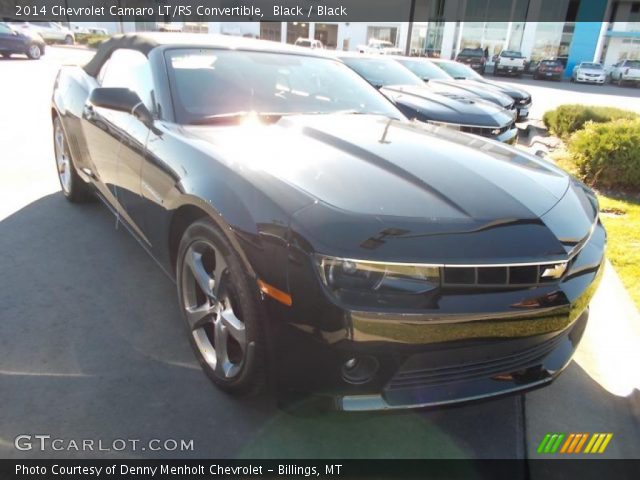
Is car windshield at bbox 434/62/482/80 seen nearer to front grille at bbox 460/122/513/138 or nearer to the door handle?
front grille at bbox 460/122/513/138

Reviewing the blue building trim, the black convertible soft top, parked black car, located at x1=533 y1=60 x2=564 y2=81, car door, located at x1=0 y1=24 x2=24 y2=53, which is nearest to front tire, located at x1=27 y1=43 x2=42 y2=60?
car door, located at x1=0 y1=24 x2=24 y2=53

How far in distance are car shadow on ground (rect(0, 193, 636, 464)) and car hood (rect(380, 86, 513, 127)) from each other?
4.27m

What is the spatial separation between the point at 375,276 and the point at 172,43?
2.16 metres

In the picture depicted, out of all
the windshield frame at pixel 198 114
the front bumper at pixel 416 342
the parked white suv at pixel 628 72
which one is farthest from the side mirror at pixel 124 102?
the parked white suv at pixel 628 72

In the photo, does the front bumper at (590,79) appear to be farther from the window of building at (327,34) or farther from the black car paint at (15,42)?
the black car paint at (15,42)

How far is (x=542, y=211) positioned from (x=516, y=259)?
375mm

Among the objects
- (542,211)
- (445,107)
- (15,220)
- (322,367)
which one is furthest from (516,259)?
(445,107)

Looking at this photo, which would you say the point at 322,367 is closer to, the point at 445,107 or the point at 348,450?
the point at 348,450

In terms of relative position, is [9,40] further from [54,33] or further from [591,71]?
[591,71]

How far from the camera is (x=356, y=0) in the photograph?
42.9 m

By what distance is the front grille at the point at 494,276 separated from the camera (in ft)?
5.29

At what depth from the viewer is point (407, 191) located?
6.14 feet

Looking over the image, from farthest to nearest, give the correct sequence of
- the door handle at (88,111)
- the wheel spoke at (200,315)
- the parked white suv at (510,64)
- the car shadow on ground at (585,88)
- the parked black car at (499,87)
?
the parked white suv at (510,64) → the car shadow on ground at (585,88) → the parked black car at (499,87) → the door handle at (88,111) → the wheel spoke at (200,315)
